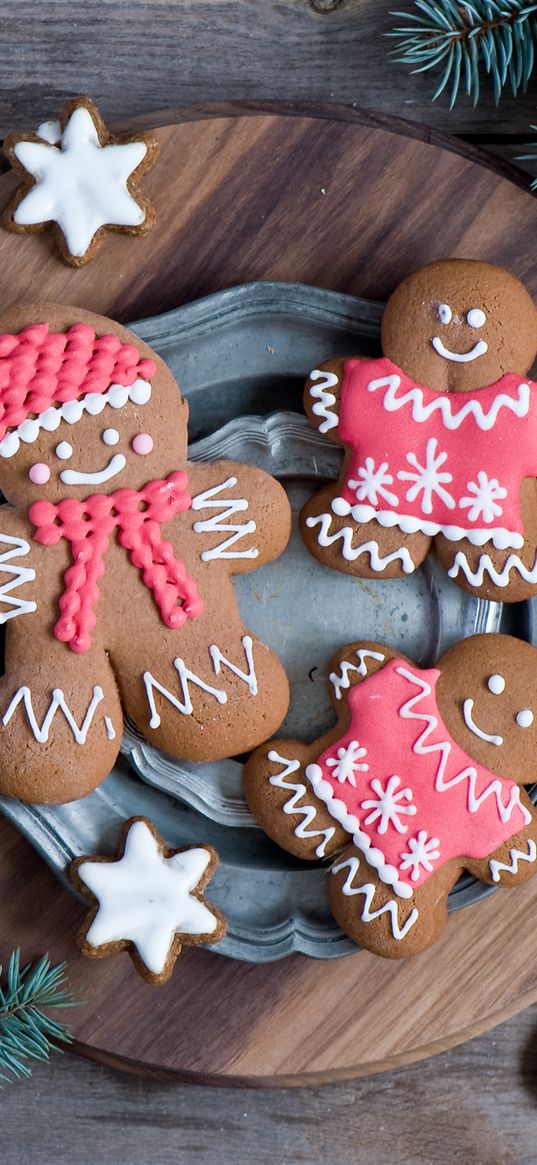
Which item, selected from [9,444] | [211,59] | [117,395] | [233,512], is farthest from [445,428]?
[211,59]

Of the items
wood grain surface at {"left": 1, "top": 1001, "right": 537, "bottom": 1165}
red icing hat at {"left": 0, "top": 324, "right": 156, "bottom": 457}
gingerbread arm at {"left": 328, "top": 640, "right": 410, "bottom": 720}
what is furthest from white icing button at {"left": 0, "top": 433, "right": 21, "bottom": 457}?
wood grain surface at {"left": 1, "top": 1001, "right": 537, "bottom": 1165}

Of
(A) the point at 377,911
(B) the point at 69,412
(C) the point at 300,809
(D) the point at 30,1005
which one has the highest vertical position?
(B) the point at 69,412

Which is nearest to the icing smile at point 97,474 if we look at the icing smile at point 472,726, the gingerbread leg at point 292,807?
the gingerbread leg at point 292,807

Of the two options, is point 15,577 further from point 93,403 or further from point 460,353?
point 460,353

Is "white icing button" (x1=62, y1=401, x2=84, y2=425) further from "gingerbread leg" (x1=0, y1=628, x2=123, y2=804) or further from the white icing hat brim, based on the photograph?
"gingerbread leg" (x1=0, y1=628, x2=123, y2=804)

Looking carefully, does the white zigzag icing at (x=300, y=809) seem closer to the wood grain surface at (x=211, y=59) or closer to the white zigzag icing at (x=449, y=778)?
the white zigzag icing at (x=449, y=778)
